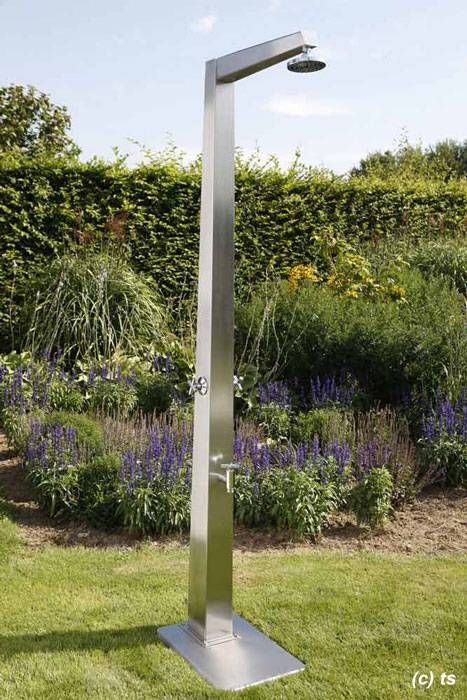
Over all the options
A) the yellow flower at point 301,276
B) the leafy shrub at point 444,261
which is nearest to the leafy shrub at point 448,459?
the yellow flower at point 301,276

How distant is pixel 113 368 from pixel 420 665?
409 centimetres

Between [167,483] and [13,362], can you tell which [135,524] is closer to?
[167,483]

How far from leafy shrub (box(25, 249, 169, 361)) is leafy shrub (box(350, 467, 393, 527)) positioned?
3.08 metres

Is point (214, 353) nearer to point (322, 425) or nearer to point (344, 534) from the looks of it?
point (344, 534)

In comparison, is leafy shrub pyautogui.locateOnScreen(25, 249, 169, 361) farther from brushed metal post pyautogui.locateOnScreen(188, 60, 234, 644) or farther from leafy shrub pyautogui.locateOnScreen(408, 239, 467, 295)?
brushed metal post pyautogui.locateOnScreen(188, 60, 234, 644)

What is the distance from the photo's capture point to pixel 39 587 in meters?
3.50

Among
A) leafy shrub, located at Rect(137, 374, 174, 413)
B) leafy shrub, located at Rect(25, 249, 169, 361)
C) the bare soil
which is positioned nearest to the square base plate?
the bare soil

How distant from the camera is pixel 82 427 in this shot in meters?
5.00

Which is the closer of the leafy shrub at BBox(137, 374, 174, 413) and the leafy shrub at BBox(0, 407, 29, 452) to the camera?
the leafy shrub at BBox(0, 407, 29, 452)

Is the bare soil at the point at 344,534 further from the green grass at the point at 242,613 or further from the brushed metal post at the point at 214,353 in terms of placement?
the brushed metal post at the point at 214,353

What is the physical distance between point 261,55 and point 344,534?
2.70 m

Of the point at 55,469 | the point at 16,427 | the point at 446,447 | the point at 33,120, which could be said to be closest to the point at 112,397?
the point at 16,427

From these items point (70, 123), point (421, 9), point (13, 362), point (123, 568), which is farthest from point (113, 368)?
point (70, 123)

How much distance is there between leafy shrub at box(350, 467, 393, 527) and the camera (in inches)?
168
